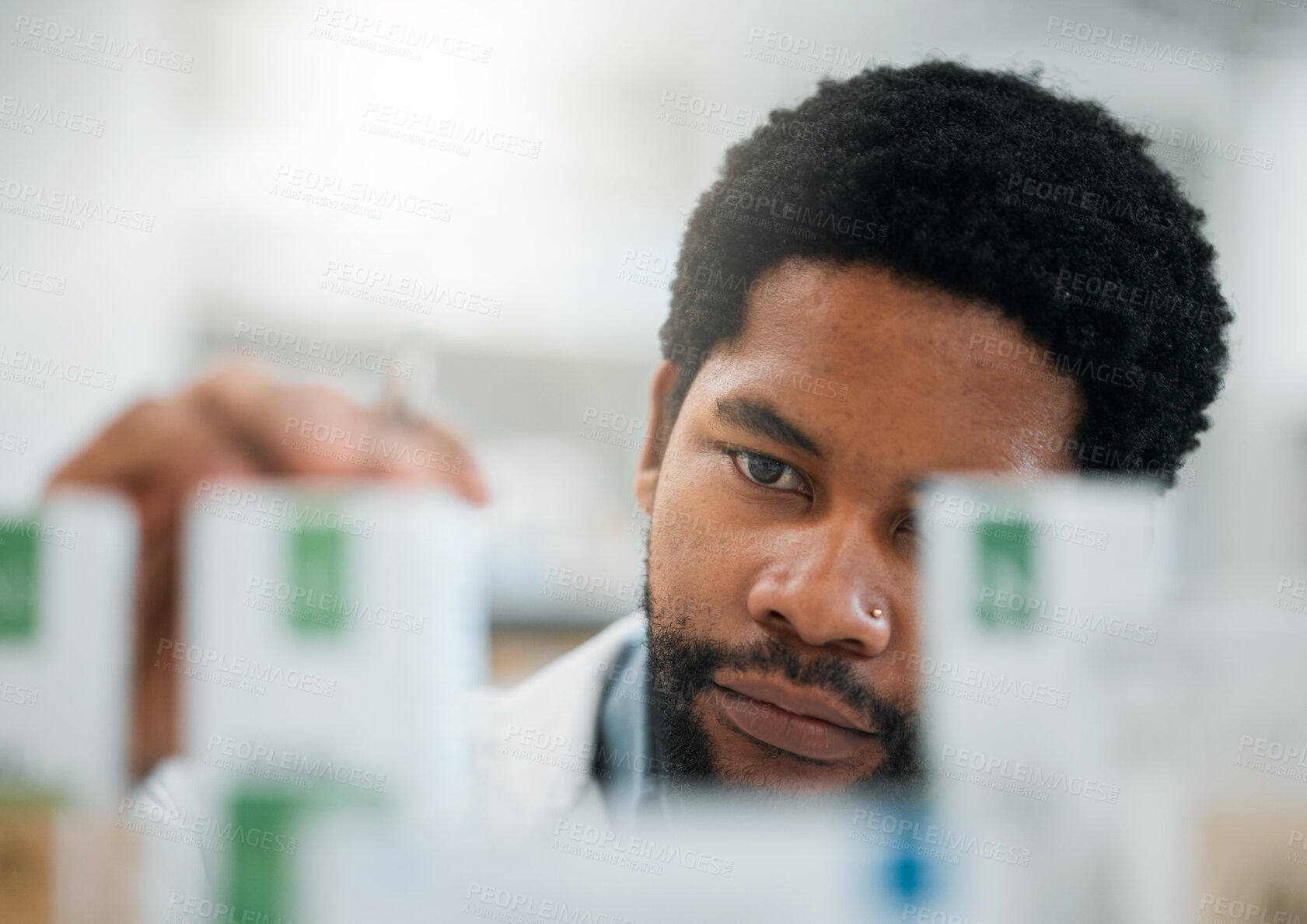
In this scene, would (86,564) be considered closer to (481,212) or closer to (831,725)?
(481,212)

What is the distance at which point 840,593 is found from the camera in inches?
21.7

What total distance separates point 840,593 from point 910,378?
14 cm

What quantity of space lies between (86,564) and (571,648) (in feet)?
1.10

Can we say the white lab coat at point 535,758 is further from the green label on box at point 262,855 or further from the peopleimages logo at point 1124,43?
the peopleimages logo at point 1124,43

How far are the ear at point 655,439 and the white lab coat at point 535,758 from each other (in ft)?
0.29

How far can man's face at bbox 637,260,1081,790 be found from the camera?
529 mm

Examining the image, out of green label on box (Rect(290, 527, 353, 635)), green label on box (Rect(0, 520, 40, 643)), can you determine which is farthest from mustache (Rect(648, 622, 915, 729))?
green label on box (Rect(0, 520, 40, 643))

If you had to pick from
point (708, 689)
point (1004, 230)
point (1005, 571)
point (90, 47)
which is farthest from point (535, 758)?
point (90, 47)

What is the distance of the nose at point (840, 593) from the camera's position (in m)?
0.55

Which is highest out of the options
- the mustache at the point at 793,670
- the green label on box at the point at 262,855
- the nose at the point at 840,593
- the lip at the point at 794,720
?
the nose at the point at 840,593

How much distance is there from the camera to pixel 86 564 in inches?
23.5

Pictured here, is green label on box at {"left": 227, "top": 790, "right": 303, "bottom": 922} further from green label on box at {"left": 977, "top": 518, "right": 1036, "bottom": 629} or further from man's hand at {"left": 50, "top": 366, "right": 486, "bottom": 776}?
green label on box at {"left": 977, "top": 518, "right": 1036, "bottom": 629}

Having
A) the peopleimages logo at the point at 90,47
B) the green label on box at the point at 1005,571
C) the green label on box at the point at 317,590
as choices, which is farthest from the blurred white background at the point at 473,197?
the green label on box at the point at 1005,571

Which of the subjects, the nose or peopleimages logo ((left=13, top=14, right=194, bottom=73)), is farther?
peopleimages logo ((left=13, top=14, right=194, bottom=73))
